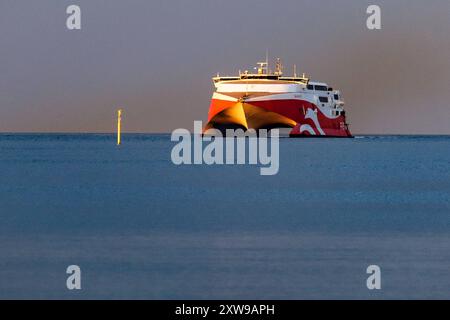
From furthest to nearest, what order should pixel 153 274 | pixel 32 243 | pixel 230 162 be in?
pixel 230 162 < pixel 32 243 < pixel 153 274

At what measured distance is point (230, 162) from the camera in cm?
7019

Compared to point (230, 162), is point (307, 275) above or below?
below

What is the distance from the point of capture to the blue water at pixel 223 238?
1802 cm

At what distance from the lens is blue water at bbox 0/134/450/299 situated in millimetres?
18016

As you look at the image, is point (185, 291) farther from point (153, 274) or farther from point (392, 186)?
point (392, 186)

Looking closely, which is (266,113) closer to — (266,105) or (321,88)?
(266,105)

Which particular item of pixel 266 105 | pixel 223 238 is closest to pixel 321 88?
pixel 266 105

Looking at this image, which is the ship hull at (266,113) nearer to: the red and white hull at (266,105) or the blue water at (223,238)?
the red and white hull at (266,105)

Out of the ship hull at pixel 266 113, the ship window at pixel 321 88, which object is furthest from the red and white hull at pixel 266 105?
the ship window at pixel 321 88

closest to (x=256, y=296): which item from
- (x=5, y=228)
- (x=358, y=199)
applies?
(x=5, y=228)

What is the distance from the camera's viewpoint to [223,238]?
24297 millimetres

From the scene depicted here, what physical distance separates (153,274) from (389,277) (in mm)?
3482

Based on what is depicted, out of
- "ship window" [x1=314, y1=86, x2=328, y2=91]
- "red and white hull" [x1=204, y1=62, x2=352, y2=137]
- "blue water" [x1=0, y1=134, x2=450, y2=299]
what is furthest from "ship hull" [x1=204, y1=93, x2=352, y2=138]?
"blue water" [x1=0, y1=134, x2=450, y2=299]
